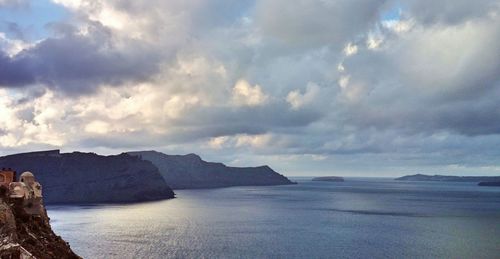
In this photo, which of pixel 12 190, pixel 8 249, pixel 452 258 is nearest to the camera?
pixel 8 249

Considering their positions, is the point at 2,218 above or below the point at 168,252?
above

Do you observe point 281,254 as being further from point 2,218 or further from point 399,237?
point 2,218

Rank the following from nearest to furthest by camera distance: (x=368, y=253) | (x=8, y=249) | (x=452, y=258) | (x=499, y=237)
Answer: (x=8, y=249) < (x=452, y=258) < (x=368, y=253) < (x=499, y=237)

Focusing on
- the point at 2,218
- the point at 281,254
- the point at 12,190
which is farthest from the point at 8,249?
the point at 281,254

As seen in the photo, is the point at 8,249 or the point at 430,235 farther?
the point at 430,235

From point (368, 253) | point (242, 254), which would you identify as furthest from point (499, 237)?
point (242, 254)

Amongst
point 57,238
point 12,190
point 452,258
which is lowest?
point 452,258

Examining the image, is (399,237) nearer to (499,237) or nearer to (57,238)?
(499,237)
